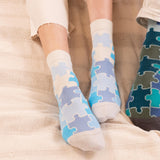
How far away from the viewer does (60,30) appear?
2.40ft

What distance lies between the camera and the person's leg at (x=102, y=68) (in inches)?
25.4

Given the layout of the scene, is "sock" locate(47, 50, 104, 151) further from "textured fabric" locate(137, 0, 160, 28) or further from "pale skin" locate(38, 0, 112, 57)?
"textured fabric" locate(137, 0, 160, 28)

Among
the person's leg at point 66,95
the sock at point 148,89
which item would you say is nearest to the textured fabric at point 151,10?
the sock at point 148,89

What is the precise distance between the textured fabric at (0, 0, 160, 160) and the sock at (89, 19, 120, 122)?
0.04 meters

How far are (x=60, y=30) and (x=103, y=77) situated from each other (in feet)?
0.62

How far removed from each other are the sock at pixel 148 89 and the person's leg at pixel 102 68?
50 millimetres

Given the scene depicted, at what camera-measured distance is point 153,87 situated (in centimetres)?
68

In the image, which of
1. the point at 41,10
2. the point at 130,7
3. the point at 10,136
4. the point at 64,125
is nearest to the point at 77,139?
the point at 64,125

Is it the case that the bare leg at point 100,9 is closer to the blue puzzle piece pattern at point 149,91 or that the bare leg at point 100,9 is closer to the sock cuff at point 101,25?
the sock cuff at point 101,25

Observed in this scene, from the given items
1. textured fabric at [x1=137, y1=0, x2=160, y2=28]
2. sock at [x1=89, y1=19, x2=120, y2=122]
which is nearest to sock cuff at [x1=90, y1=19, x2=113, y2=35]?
sock at [x1=89, y1=19, x2=120, y2=122]

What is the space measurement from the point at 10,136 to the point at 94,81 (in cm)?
27

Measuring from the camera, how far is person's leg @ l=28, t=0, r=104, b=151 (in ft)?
1.86

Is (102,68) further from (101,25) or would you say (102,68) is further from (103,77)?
(101,25)

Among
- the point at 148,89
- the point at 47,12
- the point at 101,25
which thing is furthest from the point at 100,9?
the point at 148,89
